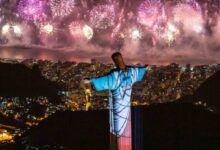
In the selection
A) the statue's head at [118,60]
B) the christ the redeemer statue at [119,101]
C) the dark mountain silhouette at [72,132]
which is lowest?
the dark mountain silhouette at [72,132]

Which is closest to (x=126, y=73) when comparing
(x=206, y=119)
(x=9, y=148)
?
(x=9, y=148)

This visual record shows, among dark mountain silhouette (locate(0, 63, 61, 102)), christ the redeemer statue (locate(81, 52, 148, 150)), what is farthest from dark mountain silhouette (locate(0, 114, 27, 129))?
christ the redeemer statue (locate(81, 52, 148, 150))

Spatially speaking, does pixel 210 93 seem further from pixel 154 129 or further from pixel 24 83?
pixel 24 83

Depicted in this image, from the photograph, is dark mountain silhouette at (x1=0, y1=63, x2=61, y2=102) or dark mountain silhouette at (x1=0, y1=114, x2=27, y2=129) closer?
dark mountain silhouette at (x1=0, y1=114, x2=27, y2=129)

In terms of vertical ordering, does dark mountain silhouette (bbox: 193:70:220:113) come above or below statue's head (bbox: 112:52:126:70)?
below

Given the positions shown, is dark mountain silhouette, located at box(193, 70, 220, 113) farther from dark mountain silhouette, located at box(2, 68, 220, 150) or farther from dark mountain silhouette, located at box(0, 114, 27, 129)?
dark mountain silhouette, located at box(0, 114, 27, 129)

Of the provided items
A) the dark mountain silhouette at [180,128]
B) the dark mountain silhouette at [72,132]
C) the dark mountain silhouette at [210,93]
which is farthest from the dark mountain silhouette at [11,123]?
the dark mountain silhouette at [210,93]

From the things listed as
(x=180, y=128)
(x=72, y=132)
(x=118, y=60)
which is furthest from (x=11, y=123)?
(x=118, y=60)

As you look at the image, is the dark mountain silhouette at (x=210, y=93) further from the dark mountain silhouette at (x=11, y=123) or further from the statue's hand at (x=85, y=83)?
the statue's hand at (x=85, y=83)

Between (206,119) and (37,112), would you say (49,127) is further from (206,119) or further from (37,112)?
(206,119)
